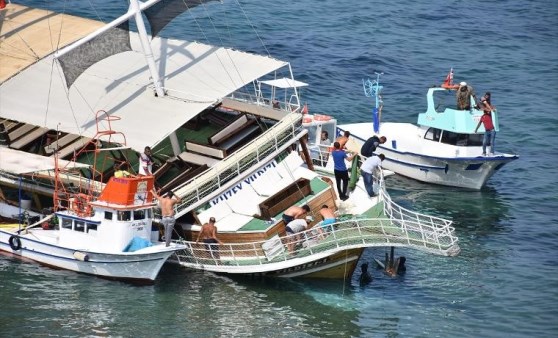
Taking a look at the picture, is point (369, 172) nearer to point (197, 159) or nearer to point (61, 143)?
point (197, 159)

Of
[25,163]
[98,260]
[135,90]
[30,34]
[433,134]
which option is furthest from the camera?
[433,134]

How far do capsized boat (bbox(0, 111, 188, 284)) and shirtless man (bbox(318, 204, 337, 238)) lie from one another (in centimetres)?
465

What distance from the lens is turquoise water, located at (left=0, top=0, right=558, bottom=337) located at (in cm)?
3969

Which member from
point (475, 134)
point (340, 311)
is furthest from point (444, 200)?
point (340, 311)

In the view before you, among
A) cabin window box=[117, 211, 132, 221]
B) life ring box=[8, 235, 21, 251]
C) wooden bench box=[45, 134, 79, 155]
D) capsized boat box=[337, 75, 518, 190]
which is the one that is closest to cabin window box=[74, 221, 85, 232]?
cabin window box=[117, 211, 132, 221]

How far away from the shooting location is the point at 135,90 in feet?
150

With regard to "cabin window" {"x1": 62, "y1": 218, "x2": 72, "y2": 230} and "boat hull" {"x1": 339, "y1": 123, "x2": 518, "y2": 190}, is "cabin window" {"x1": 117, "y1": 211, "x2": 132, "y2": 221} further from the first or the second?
"boat hull" {"x1": 339, "y1": 123, "x2": 518, "y2": 190}

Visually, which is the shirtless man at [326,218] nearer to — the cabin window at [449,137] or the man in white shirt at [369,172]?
the man in white shirt at [369,172]

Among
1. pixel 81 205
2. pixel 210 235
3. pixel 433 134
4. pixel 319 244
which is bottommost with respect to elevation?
pixel 319 244

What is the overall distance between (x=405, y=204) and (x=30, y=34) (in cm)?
1647

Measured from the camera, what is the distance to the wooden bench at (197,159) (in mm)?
43969

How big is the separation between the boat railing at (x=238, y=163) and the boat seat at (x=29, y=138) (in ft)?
21.7

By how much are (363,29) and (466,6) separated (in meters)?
9.09

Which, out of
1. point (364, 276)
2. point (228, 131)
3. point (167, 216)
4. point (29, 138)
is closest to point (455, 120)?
point (228, 131)
